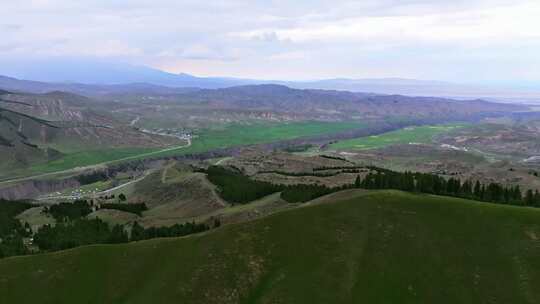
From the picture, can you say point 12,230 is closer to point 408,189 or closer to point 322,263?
point 322,263

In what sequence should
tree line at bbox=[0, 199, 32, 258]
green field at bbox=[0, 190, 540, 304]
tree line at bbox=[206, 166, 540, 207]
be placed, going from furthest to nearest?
tree line at bbox=[206, 166, 540, 207]
tree line at bbox=[0, 199, 32, 258]
green field at bbox=[0, 190, 540, 304]

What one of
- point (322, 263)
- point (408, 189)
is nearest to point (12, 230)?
point (322, 263)

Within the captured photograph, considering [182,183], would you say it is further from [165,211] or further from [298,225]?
[298,225]

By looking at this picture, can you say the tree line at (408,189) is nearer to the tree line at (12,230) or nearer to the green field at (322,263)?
the green field at (322,263)

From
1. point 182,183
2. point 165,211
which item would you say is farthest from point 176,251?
point 182,183

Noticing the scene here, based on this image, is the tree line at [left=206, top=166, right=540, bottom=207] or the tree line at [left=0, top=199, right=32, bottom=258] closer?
the tree line at [left=0, top=199, right=32, bottom=258]

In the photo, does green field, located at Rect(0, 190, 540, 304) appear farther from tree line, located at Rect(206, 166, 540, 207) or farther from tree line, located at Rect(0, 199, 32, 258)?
tree line, located at Rect(0, 199, 32, 258)

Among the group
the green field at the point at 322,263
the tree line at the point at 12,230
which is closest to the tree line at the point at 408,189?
the green field at the point at 322,263

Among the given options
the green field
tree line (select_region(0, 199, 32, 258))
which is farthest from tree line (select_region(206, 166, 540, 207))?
tree line (select_region(0, 199, 32, 258))
